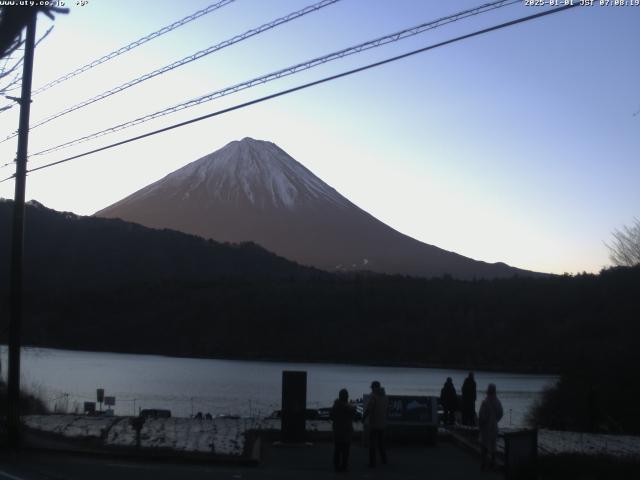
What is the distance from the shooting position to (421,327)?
110375 mm

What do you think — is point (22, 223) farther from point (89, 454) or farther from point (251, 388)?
point (251, 388)

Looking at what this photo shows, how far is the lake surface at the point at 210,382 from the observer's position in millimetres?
52000

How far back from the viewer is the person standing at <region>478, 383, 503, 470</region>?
1484 centimetres

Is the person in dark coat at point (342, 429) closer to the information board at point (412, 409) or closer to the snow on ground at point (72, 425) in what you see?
the information board at point (412, 409)

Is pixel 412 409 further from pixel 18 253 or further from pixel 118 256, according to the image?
pixel 118 256

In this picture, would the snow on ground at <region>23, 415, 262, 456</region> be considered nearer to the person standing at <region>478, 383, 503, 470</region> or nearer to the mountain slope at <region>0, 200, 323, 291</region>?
the person standing at <region>478, 383, 503, 470</region>

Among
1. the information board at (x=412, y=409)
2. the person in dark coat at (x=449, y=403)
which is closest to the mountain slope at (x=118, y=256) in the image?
the person in dark coat at (x=449, y=403)

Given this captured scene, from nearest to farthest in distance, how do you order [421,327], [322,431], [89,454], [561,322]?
[89,454] → [322,431] → [561,322] → [421,327]

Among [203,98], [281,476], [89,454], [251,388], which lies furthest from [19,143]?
[251,388]

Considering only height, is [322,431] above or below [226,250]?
below

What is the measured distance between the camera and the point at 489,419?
14.8 meters

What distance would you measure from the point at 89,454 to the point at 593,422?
12.5 m

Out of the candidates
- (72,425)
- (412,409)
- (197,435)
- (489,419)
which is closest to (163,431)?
(197,435)

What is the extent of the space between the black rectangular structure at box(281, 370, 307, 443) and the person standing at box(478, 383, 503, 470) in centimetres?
403
